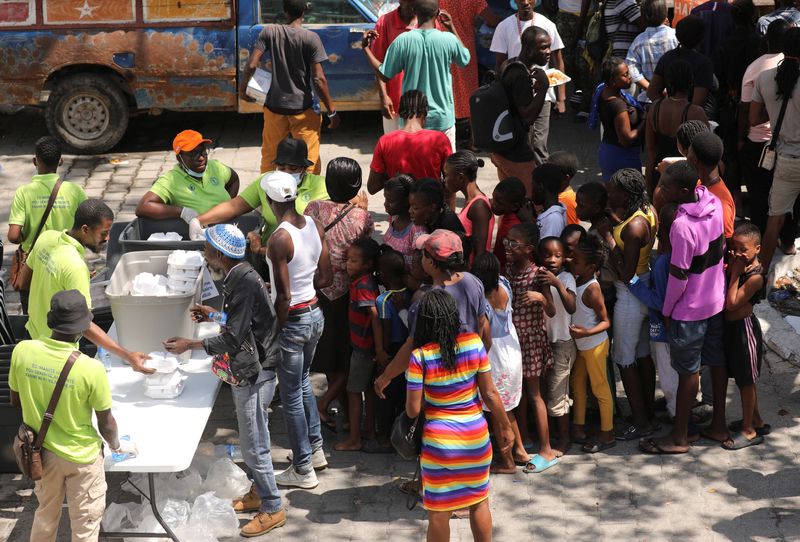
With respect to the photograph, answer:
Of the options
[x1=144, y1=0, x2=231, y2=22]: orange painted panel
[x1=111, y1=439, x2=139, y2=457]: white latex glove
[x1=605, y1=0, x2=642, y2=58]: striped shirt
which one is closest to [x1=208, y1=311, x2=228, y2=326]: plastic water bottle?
[x1=111, y1=439, x2=139, y2=457]: white latex glove

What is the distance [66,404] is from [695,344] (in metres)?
3.56

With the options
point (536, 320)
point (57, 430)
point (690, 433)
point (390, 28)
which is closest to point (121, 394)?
point (57, 430)

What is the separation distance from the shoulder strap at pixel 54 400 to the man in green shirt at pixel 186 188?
82.0 inches

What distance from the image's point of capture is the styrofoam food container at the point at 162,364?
5.83 m

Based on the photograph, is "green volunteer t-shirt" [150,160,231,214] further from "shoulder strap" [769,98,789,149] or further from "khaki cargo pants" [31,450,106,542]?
"shoulder strap" [769,98,789,149]

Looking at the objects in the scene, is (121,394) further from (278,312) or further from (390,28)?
(390,28)

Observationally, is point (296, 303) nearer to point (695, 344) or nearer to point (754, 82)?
point (695, 344)

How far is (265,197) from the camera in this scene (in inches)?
269

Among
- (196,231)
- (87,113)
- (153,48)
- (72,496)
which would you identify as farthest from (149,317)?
(87,113)

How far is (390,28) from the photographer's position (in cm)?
928

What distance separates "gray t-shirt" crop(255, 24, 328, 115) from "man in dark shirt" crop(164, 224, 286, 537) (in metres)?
3.61

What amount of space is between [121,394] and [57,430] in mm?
814

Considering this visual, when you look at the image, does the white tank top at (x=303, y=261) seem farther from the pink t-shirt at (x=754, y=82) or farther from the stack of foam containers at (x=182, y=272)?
the pink t-shirt at (x=754, y=82)

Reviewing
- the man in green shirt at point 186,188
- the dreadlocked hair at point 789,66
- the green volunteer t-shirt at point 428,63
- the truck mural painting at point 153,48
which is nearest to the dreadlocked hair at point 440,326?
the man in green shirt at point 186,188
